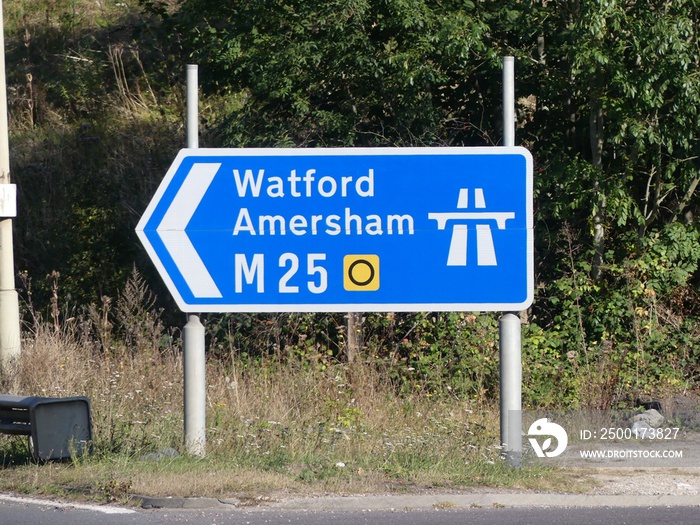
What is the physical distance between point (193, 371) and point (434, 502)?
214 cm

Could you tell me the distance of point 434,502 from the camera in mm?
6352

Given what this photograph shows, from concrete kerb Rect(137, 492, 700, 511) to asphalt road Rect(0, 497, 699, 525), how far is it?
0.23 ft

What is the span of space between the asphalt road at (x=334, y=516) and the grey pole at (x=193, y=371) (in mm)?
1071

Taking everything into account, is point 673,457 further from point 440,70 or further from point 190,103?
point 440,70

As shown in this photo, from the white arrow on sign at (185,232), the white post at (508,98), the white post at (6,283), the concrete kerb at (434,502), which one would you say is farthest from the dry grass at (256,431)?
the white post at (508,98)

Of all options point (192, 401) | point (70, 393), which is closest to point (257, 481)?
point (192, 401)

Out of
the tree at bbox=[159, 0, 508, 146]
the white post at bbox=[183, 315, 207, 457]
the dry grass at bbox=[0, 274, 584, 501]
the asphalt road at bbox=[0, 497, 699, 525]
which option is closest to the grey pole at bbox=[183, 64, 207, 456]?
the white post at bbox=[183, 315, 207, 457]

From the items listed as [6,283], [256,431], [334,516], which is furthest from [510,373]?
[6,283]

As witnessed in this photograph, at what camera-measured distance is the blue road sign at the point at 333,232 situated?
23.4 ft

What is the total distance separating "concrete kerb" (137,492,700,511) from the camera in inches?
245

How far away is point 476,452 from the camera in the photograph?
24.3ft

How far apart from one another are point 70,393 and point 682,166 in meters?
8.55

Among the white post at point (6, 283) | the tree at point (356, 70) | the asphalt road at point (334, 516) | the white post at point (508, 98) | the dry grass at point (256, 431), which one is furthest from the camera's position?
the tree at point (356, 70)

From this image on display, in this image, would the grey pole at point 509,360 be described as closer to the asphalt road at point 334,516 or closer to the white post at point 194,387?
the asphalt road at point 334,516
